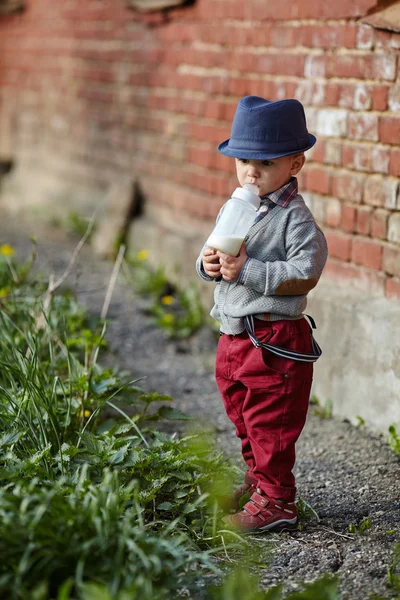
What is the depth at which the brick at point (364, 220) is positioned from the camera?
11.6 feet

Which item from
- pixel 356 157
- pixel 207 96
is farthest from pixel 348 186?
pixel 207 96

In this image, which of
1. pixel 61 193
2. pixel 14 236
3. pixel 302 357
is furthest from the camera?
pixel 61 193

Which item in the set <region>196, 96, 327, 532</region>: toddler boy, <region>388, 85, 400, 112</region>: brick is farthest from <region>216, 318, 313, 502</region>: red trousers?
<region>388, 85, 400, 112</region>: brick

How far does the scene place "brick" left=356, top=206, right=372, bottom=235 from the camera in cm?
353

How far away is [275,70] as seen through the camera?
424cm

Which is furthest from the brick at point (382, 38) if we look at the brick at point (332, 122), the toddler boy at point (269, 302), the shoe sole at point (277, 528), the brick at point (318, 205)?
the shoe sole at point (277, 528)

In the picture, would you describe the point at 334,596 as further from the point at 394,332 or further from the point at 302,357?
the point at 394,332

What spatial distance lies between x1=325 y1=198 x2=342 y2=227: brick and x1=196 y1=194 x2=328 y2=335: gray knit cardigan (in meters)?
1.27

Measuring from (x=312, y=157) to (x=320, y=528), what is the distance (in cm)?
187

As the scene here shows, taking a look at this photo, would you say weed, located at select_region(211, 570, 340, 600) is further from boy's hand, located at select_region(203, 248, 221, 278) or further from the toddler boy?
boy's hand, located at select_region(203, 248, 221, 278)

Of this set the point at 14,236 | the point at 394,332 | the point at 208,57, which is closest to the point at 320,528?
the point at 394,332

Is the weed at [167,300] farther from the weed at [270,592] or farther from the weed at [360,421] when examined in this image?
the weed at [270,592]

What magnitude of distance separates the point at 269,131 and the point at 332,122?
1422 mm

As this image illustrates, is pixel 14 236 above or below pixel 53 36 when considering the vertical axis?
below
